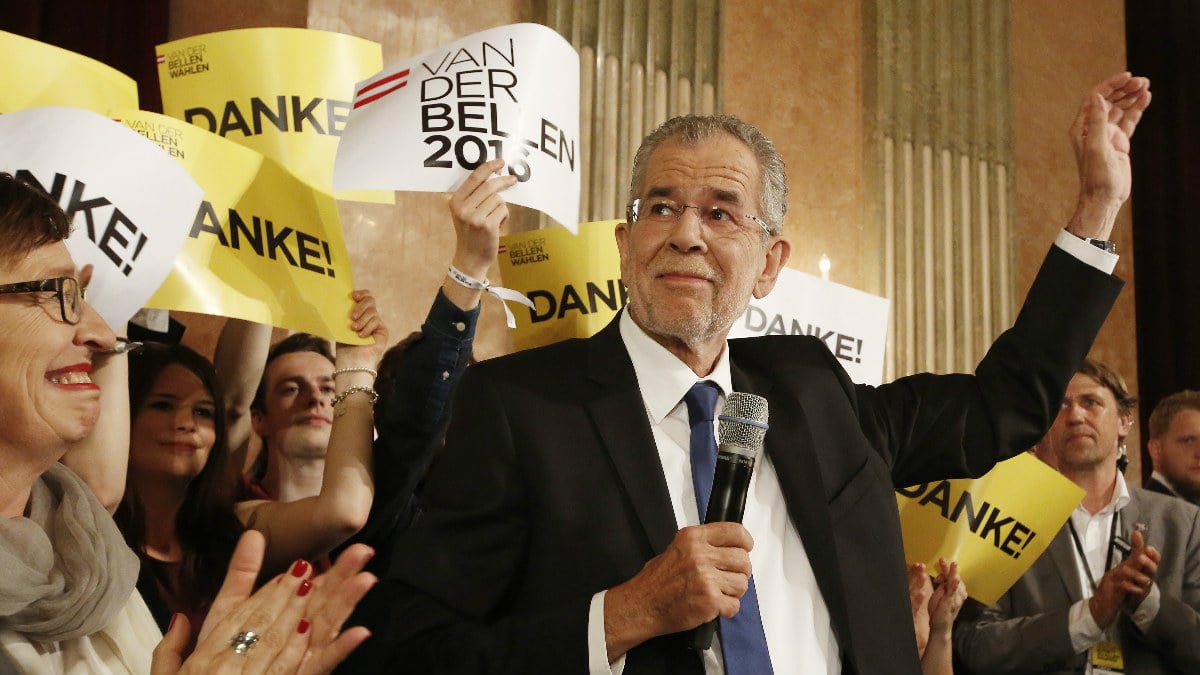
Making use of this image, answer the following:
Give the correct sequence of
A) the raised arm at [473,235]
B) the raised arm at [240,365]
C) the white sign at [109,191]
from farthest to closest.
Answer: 1. the raised arm at [240,365]
2. the raised arm at [473,235]
3. the white sign at [109,191]

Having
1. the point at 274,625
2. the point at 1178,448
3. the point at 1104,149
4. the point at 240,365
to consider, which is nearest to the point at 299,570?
the point at 274,625

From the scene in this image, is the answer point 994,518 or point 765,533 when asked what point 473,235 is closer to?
point 765,533

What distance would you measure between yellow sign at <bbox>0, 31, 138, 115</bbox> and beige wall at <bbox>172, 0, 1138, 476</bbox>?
1.67m

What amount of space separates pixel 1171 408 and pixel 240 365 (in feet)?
10.6

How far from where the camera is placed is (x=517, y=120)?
2428mm

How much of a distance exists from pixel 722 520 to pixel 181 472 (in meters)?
1.30

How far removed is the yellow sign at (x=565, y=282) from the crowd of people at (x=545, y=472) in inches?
14.2

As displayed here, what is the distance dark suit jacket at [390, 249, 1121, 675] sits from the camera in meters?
1.56

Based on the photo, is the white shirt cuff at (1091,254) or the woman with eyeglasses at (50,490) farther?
the white shirt cuff at (1091,254)

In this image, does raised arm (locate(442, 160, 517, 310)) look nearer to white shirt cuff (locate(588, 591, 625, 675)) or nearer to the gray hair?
the gray hair

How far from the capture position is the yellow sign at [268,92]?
255 centimetres

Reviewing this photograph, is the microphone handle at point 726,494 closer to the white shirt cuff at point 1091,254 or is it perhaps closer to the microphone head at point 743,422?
the microphone head at point 743,422

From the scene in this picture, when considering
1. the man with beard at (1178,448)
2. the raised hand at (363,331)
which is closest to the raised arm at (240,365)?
the raised hand at (363,331)

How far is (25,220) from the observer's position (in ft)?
5.83
